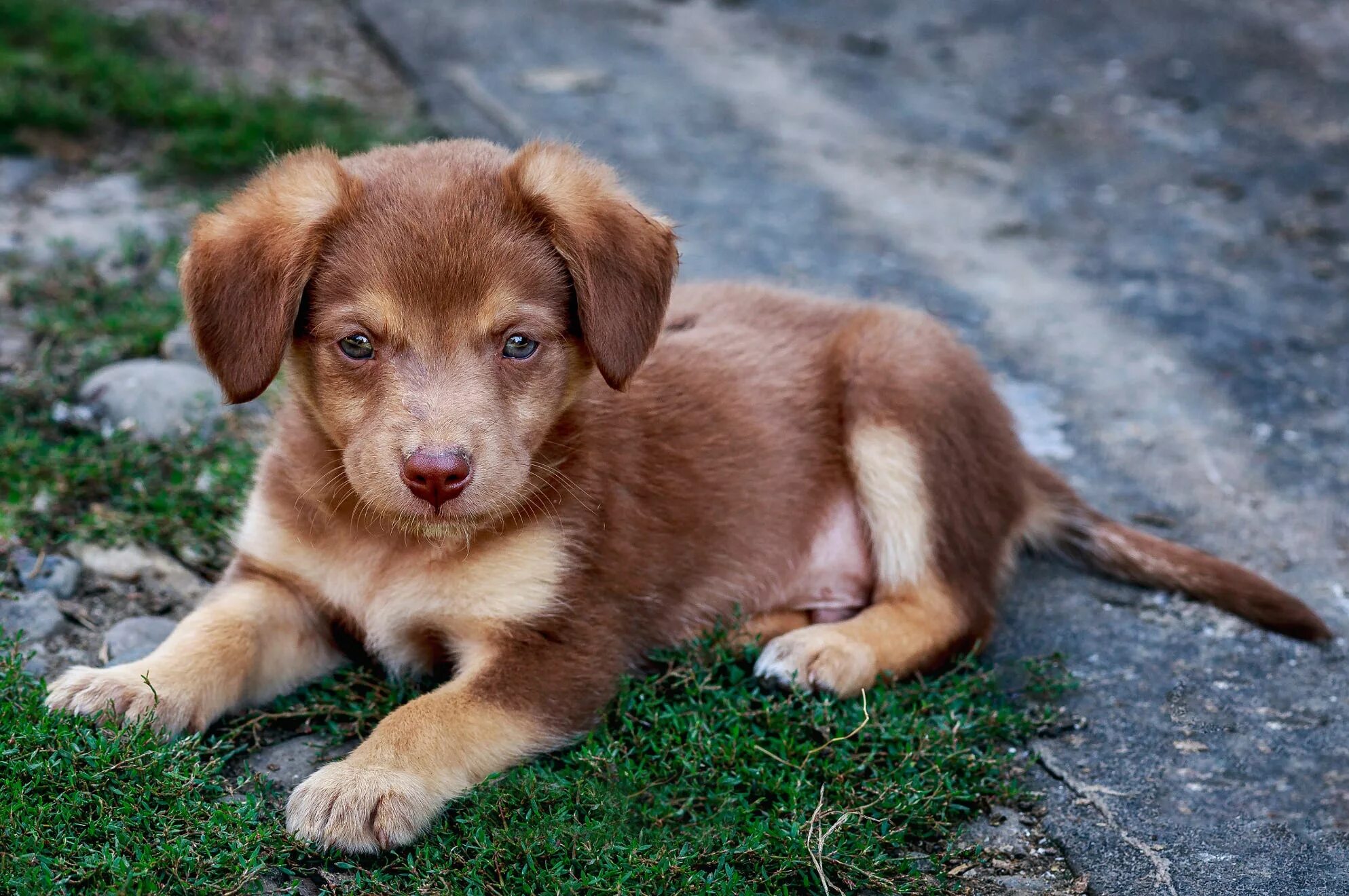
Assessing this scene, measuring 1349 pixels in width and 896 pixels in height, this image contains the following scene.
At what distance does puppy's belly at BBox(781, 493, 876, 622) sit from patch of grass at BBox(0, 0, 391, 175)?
3.90 metres

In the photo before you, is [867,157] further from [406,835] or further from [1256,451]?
[406,835]

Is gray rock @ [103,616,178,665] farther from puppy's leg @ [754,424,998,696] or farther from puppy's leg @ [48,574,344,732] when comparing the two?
puppy's leg @ [754,424,998,696]

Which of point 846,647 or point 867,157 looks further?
point 867,157

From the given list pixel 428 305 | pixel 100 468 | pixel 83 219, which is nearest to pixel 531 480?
pixel 428 305

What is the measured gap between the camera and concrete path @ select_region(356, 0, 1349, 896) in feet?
12.5

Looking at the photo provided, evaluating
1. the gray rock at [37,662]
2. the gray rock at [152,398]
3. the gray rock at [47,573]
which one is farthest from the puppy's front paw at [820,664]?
the gray rock at [152,398]

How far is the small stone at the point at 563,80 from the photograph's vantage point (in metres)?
8.30

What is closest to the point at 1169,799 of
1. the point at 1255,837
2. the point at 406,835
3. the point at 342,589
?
the point at 1255,837

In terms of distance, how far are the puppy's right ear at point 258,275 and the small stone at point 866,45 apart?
6.55 metres

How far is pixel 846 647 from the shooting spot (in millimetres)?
3941

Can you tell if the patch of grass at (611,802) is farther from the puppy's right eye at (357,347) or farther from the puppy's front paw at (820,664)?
the puppy's right eye at (357,347)

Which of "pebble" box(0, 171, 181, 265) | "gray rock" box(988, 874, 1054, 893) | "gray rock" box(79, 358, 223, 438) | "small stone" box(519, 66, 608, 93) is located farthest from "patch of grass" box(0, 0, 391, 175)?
"gray rock" box(988, 874, 1054, 893)

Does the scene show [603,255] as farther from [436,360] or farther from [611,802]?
[611,802]

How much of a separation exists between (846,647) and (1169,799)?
940mm
